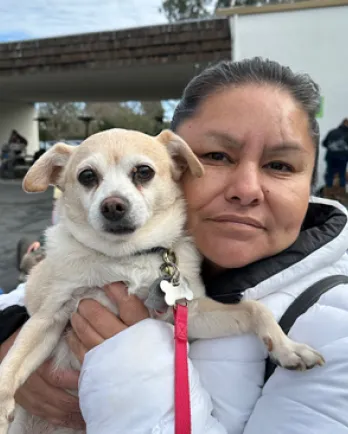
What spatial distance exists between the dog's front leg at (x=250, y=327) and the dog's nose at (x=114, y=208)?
1.08 feet

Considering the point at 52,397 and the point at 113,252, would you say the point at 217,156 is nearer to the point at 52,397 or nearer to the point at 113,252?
the point at 113,252

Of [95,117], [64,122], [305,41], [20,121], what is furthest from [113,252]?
[64,122]

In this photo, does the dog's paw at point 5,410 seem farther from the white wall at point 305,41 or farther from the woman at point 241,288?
the white wall at point 305,41

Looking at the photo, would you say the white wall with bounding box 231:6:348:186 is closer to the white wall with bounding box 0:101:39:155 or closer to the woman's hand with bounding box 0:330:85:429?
the woman's hand with bounding box 0:330:85:429

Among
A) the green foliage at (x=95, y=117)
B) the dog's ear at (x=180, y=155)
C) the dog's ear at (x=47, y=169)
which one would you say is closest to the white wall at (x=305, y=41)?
the dog's ear at (x=180, y=155)

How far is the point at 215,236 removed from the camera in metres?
1.18

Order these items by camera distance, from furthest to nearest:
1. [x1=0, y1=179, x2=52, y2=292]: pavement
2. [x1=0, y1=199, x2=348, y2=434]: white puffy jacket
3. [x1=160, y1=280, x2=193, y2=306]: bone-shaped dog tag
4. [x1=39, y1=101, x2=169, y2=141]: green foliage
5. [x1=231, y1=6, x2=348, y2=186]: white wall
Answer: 1. [x1=39, y1=101, x2=169, y2=141]: green foliage
2. [x1=231, y1=6, x2=348, y2=186]: white wall
3. [x1=0, y1=179, x2=52, y2=292]: pavement
4. [x1=160, y1=280, x2=193, y2=306]: bone-shaped dog tag
5. [x1=0, y1=199, x2=348, y2=434]: white puffy jacket

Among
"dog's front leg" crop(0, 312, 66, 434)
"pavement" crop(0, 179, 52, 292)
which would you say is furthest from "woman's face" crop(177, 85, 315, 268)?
"pavement" crop(0, 179, 52, 292)

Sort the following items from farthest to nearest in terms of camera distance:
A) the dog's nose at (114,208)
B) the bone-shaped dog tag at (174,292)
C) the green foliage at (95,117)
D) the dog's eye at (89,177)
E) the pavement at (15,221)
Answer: the green foliage at (95,117) → the pavement at (15,221) → the dog's eye at (89,177) → the dog's nose at (114,208) → the bone-shaped dog tag at (174,292)

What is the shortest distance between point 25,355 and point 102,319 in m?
0.26

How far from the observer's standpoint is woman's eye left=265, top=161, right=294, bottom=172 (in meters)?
1.17

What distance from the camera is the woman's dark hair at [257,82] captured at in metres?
1.21

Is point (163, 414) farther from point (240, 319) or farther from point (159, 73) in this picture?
point (159, 73)

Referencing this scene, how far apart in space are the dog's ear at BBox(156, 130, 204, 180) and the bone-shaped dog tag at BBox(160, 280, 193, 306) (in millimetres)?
309
